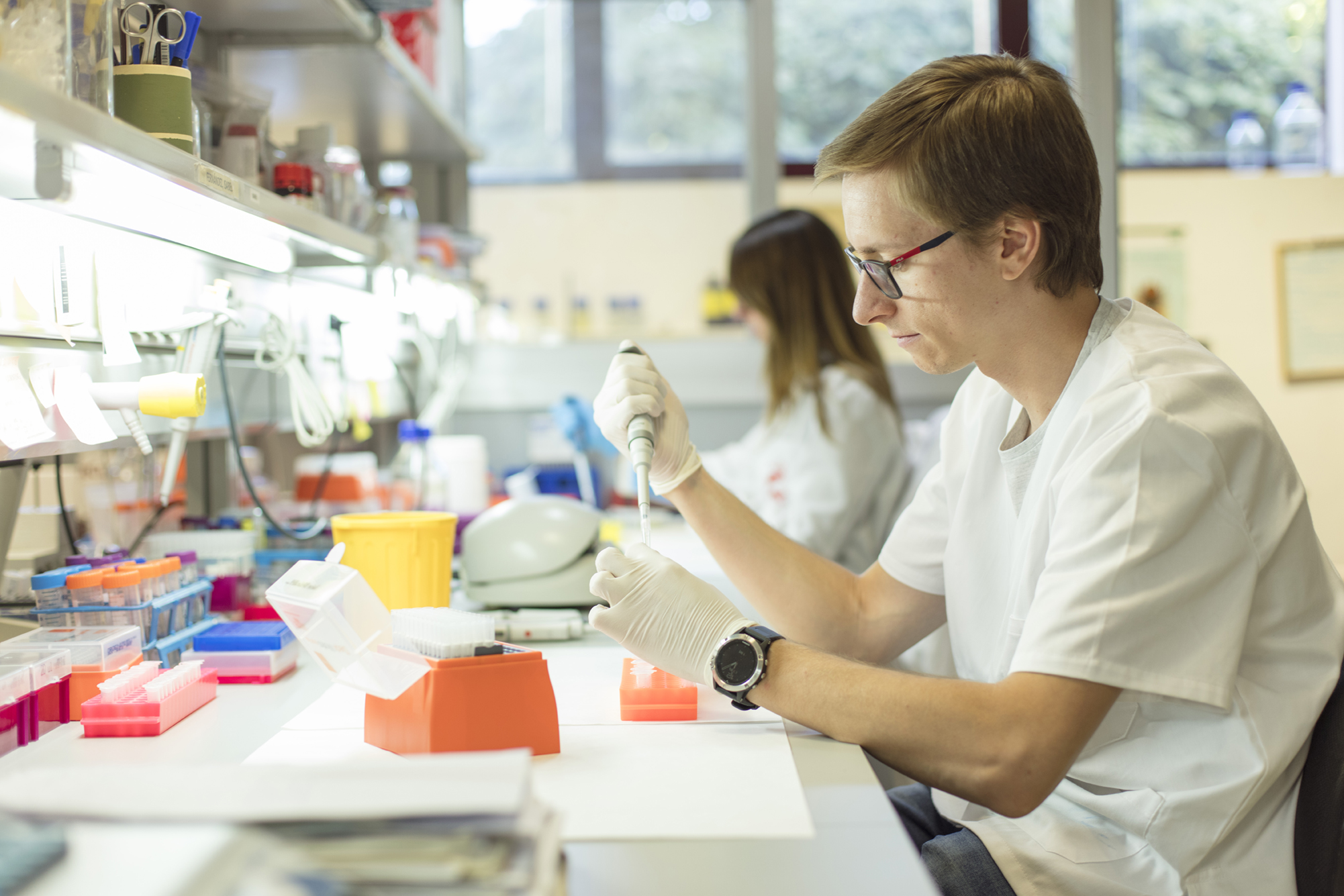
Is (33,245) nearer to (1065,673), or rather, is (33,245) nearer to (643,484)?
(643,484)

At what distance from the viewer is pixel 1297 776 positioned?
0.97 metres

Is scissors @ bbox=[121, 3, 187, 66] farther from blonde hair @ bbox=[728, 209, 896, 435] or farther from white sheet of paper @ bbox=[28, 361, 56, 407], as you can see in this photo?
blonde hair @ bbox=[728, 209, 896, 435]

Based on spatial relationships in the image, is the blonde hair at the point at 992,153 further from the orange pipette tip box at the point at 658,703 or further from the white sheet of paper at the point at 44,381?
the white sheet of paper at the point at 44,381

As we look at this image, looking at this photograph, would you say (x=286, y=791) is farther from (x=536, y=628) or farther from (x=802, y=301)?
(x=802, y=301)

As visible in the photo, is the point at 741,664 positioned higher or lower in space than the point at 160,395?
lower

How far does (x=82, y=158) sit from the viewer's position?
808 millimetres

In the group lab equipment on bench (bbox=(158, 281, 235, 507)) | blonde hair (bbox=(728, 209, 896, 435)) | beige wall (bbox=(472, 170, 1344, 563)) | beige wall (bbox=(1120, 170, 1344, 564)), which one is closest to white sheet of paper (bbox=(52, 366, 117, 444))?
lab equipment on bench (bbox=(158, 281, 235, 507))

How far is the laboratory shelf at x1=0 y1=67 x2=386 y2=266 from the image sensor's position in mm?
675

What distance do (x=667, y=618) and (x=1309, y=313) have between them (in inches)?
153

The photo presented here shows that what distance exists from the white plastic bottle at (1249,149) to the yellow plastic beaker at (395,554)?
4.01 metres

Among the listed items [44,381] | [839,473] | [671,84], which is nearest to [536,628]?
[44,381]

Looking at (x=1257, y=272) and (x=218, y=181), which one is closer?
(x=218, y=181)

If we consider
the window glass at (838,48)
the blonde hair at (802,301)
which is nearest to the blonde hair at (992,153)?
the blonde hair at (802,301)

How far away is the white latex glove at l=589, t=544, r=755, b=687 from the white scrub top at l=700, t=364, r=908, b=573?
119 centimetres
